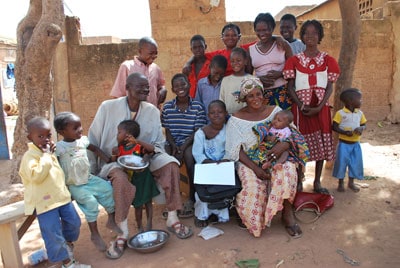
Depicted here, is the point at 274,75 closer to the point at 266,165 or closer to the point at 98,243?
the point at 266,165

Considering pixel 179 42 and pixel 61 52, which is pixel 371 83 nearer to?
pixel 179 42

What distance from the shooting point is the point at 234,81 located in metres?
3.45

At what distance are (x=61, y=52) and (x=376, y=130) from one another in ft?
22.6

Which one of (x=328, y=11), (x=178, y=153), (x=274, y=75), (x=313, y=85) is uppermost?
(x=328, y=11)

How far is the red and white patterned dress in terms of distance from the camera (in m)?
3.43

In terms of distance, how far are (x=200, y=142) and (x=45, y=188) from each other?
151 centimetres

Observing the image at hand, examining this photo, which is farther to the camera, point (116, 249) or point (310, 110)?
point (310, 110)

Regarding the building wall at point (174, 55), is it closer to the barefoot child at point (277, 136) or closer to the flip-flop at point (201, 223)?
the barefoot child at point (277, 136)

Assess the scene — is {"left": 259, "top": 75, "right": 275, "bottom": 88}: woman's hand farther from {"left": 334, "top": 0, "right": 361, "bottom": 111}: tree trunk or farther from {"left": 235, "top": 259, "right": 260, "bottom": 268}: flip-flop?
{"left": 235, "top": 259, "right": 260, "bottom": 268}: flip-flop

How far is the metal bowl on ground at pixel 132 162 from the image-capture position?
2.80 m

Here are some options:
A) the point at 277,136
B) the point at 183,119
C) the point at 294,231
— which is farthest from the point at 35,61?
the point at 294,231

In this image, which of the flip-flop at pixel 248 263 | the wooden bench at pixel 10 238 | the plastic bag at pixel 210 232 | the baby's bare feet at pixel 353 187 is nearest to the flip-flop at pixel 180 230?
the plastic bag at pixel 210 232

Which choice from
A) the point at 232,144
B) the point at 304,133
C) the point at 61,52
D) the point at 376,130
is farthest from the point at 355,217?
the point at 61,52

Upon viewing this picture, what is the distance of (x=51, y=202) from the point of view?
2391mm
